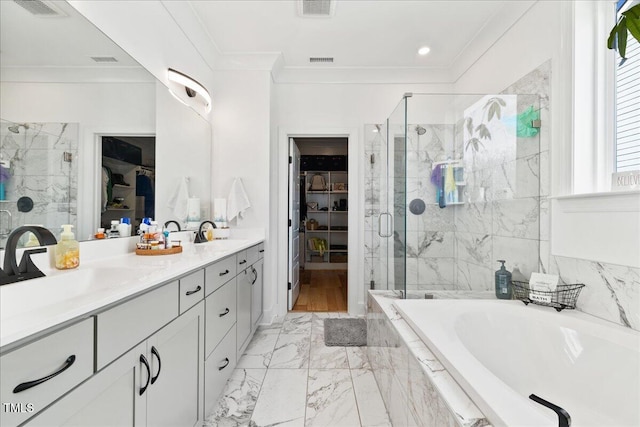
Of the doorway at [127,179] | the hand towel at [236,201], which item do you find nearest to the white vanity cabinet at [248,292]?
the hand towel at [236,201]

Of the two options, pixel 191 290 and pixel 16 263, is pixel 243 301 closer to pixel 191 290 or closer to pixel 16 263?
pixel 191 290

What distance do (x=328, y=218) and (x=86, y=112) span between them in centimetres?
448

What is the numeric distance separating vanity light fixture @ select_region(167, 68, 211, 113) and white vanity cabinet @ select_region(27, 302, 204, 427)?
1716 millimetres

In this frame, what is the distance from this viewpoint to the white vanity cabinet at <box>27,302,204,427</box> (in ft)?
2.23

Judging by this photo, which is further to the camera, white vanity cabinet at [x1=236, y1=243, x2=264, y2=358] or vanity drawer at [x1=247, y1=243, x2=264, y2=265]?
vanity drawer at [x1=247, y1=243, x2=264, y2=265]

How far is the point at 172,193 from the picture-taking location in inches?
83.7

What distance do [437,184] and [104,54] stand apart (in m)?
2.33

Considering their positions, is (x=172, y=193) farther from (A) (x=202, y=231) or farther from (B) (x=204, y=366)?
(B) (x=204, y=366)

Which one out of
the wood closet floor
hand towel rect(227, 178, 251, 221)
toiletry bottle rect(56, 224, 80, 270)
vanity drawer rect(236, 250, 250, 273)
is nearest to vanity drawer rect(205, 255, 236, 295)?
vanity drawer rect(236, 250, 250, 273)

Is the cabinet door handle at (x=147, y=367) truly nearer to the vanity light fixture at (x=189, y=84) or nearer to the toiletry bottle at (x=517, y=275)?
the vanity light fixture at (x=189, y=84)

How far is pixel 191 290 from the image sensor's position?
1240 mm

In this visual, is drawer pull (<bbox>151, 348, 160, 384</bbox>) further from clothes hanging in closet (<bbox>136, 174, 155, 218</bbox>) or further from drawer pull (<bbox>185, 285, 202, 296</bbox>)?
clothes hanging in closet (<bbox>136, 174, 155, 218</bbox>)

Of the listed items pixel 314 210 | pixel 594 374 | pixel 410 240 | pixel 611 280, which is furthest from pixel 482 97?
pixel 314 210

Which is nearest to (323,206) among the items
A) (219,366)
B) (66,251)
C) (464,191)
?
(464,191)
